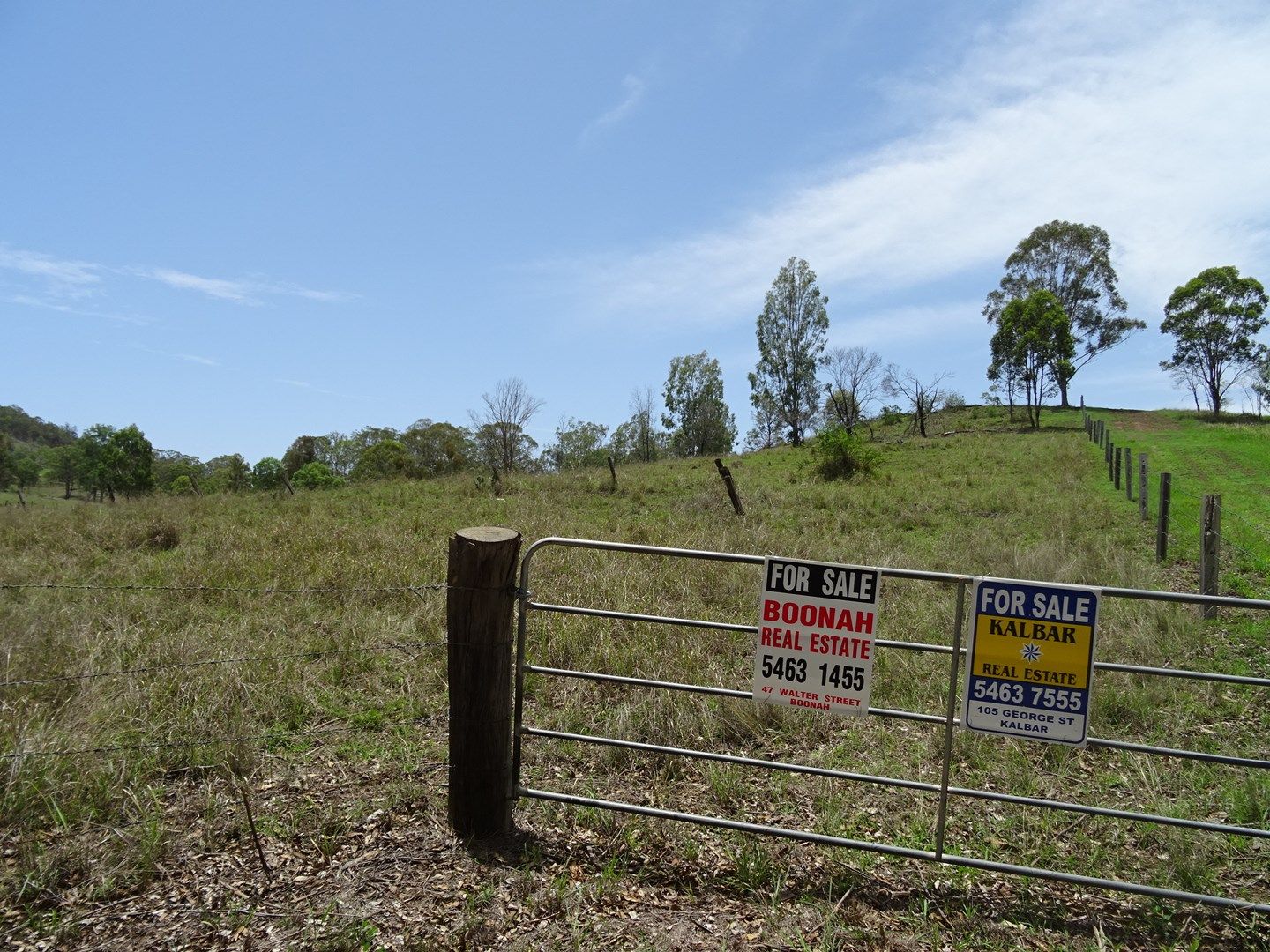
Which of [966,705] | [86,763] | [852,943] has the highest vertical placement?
[966,705]

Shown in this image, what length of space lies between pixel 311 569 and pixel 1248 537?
15057 mm

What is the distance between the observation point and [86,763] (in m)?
4.37

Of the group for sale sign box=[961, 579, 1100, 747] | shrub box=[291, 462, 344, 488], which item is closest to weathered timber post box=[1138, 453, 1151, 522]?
for sale sign box=[961, 579, 1100, 747]

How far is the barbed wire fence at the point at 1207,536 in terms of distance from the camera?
8.90 m

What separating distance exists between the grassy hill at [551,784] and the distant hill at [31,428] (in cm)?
12938

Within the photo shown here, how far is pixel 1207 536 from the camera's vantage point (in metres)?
8.90

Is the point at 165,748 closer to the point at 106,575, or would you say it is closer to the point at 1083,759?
the point at 1083,759

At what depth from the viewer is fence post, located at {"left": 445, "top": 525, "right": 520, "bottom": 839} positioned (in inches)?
155

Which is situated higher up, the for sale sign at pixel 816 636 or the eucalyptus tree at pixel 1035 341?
the eucalyptus tree at pixel 1035 341

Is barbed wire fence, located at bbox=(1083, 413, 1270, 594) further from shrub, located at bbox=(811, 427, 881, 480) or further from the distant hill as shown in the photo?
the distant hill

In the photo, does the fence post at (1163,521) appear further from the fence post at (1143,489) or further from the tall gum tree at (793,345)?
the tall gum tree at (793,345)

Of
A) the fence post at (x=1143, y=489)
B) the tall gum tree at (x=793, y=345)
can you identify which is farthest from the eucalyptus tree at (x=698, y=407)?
the fence post at (x=1143, y=489)

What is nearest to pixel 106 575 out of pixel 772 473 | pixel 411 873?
pixel 411 873

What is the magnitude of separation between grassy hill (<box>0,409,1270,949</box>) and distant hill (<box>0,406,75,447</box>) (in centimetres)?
12938
